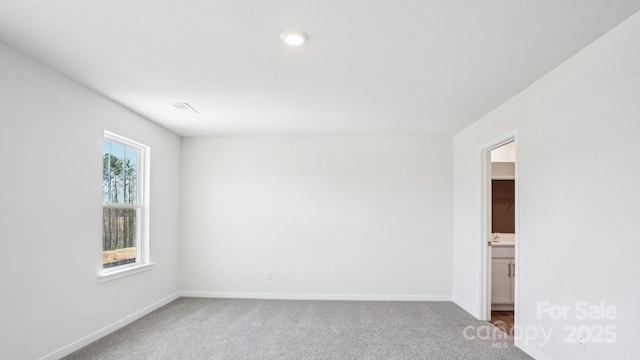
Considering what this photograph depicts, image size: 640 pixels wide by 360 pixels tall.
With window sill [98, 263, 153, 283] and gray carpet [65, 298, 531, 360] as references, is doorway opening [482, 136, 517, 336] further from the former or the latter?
window sill [98, 263, 153, 283]

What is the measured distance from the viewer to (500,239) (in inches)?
219

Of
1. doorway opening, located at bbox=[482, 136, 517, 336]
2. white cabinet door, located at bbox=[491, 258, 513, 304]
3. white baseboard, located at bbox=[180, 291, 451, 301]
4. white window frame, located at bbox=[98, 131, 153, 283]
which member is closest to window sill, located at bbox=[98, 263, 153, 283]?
white window frame, located at bbox=[98, 131, 153, 283]

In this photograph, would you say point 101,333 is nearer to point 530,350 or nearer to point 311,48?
point 311,48

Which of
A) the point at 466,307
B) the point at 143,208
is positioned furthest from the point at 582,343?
the point at 143,208

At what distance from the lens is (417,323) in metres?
4.27

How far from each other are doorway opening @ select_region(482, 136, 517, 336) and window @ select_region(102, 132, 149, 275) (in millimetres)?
3943

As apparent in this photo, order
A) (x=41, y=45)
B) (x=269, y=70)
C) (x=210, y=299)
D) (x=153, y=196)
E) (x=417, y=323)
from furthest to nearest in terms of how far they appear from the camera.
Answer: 1. (x=210, y=299)
2. (x=153, y=196)
3. (x=417, y=323)
4. (x=269, y=70)
5. (x=41, y=45)

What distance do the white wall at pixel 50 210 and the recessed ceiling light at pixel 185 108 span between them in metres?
0.58

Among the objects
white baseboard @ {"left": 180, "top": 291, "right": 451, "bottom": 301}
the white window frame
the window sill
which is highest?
the white window frame

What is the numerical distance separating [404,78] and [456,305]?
3.33m

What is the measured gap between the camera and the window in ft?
12.9

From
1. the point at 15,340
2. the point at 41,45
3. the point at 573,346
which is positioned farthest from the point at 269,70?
the point at 573,346

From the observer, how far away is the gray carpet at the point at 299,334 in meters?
3.34

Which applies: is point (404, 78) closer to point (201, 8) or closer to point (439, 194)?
point (201, 8)
